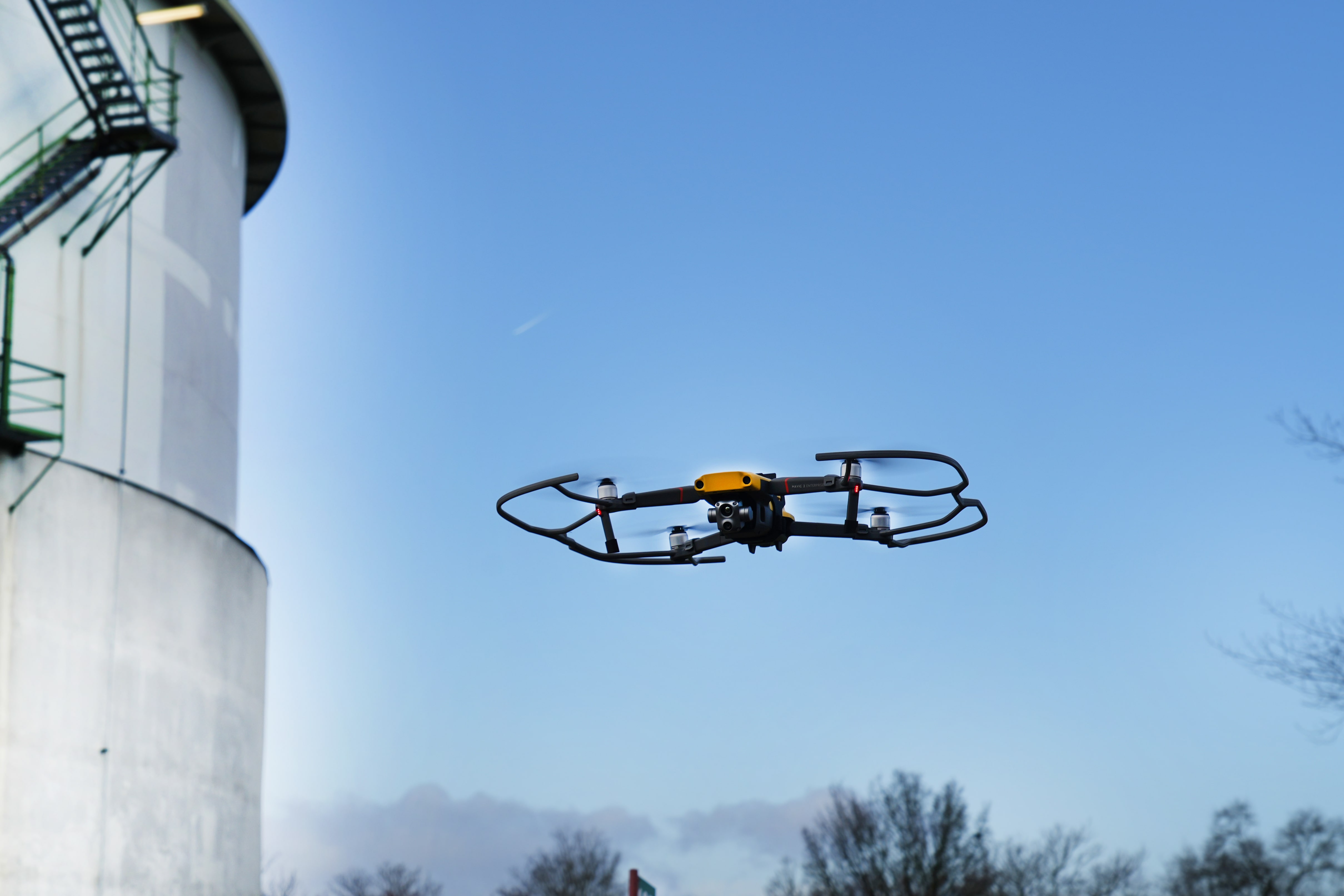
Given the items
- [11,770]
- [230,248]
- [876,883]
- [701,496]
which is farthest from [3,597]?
[876,883]

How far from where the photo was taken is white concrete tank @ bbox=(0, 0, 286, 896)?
23.8 meters

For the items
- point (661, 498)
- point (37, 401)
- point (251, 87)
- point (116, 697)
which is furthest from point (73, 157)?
point (661, 498)

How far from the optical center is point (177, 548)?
27.4 metres

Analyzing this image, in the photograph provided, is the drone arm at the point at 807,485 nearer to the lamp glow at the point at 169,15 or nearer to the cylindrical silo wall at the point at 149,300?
the cylindrical silo wall at the point at 149,300

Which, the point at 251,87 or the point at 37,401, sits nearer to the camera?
the point at 37,401

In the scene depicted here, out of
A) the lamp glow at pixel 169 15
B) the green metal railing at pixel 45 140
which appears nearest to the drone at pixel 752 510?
the green metal railing at pixel 45 140

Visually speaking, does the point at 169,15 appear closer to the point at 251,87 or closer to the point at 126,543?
the point at 251,87

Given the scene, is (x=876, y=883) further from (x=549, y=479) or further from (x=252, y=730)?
(x=549, y=479)

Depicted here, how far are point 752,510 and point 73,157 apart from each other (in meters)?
18.5

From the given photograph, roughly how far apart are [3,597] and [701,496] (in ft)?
48.9

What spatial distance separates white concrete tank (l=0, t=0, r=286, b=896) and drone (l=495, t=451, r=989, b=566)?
12.7 m

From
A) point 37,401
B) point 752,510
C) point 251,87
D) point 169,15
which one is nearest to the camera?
point 752,510

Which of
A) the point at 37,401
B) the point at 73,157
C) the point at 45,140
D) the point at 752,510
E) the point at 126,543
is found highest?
the point at 45,140

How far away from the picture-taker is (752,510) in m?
14.2
